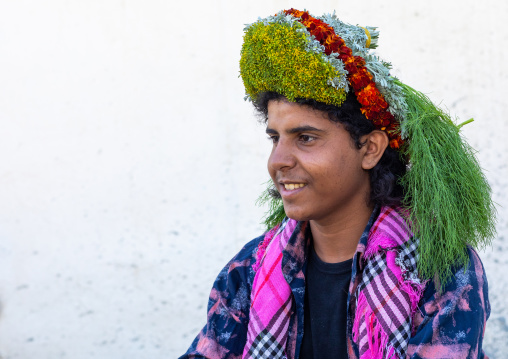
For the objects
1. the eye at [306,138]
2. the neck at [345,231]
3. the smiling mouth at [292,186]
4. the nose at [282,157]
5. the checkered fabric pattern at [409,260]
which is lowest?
the checkered fabric pattern at [409,260]

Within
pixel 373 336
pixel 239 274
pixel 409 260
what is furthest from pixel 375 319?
pixel 239 274

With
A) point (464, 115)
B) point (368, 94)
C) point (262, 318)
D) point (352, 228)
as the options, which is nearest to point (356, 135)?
point (368, 94)

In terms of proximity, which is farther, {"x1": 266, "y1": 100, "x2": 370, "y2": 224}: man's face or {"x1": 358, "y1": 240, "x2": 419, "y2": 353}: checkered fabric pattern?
{"x1": 266, "y1": 100, "x2": 370, "y2": 224}: man's face

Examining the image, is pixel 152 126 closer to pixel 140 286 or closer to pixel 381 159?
pixel 140 286

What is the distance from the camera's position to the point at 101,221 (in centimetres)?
384

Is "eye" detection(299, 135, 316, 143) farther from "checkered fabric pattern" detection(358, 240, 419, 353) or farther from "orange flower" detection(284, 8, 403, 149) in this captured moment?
"checkered fabric pattern" detection(358, 240, 419, 353)

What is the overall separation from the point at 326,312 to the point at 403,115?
0.71m

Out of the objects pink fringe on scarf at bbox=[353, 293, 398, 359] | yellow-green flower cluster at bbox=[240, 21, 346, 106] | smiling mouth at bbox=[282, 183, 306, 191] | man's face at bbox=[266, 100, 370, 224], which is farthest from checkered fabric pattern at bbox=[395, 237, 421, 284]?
yellow-green flower cluster at bbox=[240, 21, 346, 106]

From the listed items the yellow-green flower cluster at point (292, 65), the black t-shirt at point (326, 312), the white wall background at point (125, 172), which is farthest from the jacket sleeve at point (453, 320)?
the white wall background at point (125, 172)

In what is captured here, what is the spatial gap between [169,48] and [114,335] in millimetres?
1768

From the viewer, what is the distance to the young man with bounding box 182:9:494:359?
6.25 ft

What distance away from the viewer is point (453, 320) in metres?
1.83

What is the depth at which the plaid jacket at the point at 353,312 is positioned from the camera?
182 centimetres

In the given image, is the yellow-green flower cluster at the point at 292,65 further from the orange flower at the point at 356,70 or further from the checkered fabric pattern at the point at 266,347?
the checkered fabric pattern at the point at 266,347
